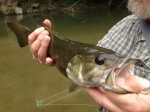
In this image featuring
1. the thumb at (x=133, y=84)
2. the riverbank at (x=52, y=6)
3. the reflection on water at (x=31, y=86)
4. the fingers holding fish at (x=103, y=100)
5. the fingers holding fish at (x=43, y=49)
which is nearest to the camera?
the thumb at (x=133, y=84)

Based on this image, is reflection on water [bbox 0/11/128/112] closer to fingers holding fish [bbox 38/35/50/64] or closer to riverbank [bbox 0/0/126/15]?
fingers holding fish [bbox 38/35/50/64]

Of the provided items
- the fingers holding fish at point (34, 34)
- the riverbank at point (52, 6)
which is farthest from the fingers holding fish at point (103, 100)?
the riverbank at point (52, 6)

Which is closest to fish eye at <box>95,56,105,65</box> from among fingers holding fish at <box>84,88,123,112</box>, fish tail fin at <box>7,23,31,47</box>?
fingers holding fish at <box>84,88,123,112</box>

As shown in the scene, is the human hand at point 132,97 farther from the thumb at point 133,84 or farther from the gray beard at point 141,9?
the gray beard at point 141,9

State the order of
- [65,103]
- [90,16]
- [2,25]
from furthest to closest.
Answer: [90,16] < [2,25] < [65,103]

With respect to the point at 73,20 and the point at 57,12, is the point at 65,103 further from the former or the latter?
the point at 57,12

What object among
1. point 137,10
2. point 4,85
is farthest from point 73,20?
point 137,10

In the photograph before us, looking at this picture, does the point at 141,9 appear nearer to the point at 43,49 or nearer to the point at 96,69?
the point at 43,49
